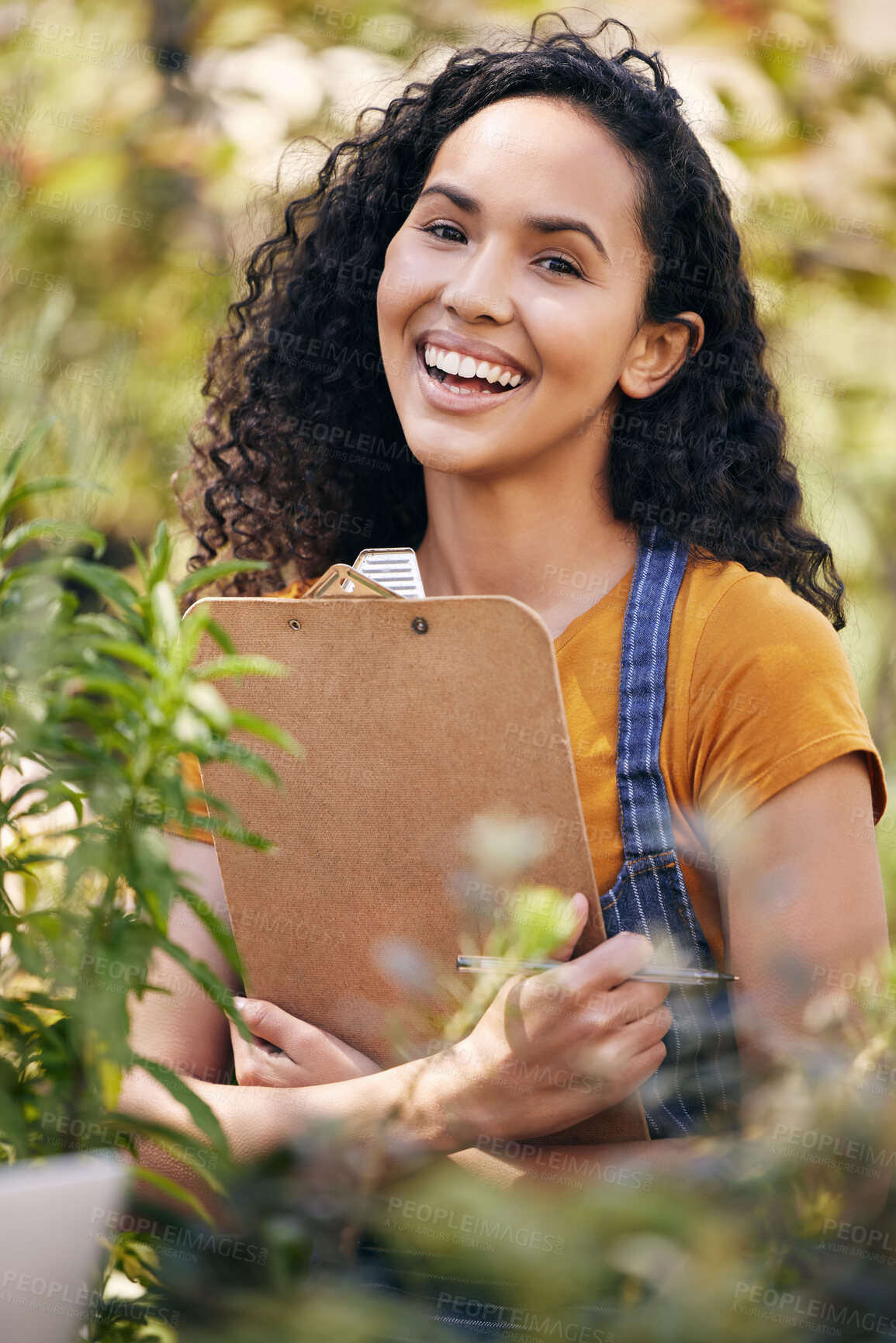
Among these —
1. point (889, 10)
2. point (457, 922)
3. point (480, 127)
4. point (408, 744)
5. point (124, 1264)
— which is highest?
point (889, 10)

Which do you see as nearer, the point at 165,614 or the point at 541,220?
the point at 165,614

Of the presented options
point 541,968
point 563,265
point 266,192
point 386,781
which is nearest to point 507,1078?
point 541,968

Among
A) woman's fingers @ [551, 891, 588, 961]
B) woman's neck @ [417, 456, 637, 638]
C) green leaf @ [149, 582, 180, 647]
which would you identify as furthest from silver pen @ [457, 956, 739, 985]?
woman's neck @ [417, 456, 637, 638]

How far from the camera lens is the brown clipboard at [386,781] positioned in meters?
1.13

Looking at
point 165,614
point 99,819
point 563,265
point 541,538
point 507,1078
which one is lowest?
point 507,1078

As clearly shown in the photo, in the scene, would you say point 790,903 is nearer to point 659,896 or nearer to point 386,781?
point 659,896

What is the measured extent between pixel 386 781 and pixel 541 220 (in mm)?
737

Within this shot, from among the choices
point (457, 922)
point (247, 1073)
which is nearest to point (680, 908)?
point (457, 922)

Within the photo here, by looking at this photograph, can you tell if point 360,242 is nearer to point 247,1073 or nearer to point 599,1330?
point 247,1073

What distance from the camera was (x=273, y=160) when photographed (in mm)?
3084

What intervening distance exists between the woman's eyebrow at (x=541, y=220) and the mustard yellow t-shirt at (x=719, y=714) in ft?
1.44

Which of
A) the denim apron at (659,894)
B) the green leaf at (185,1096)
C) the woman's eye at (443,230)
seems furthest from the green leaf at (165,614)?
the woman's eye at (443,230)

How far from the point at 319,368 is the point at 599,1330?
65.6 inches

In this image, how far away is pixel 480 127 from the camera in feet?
5.29
